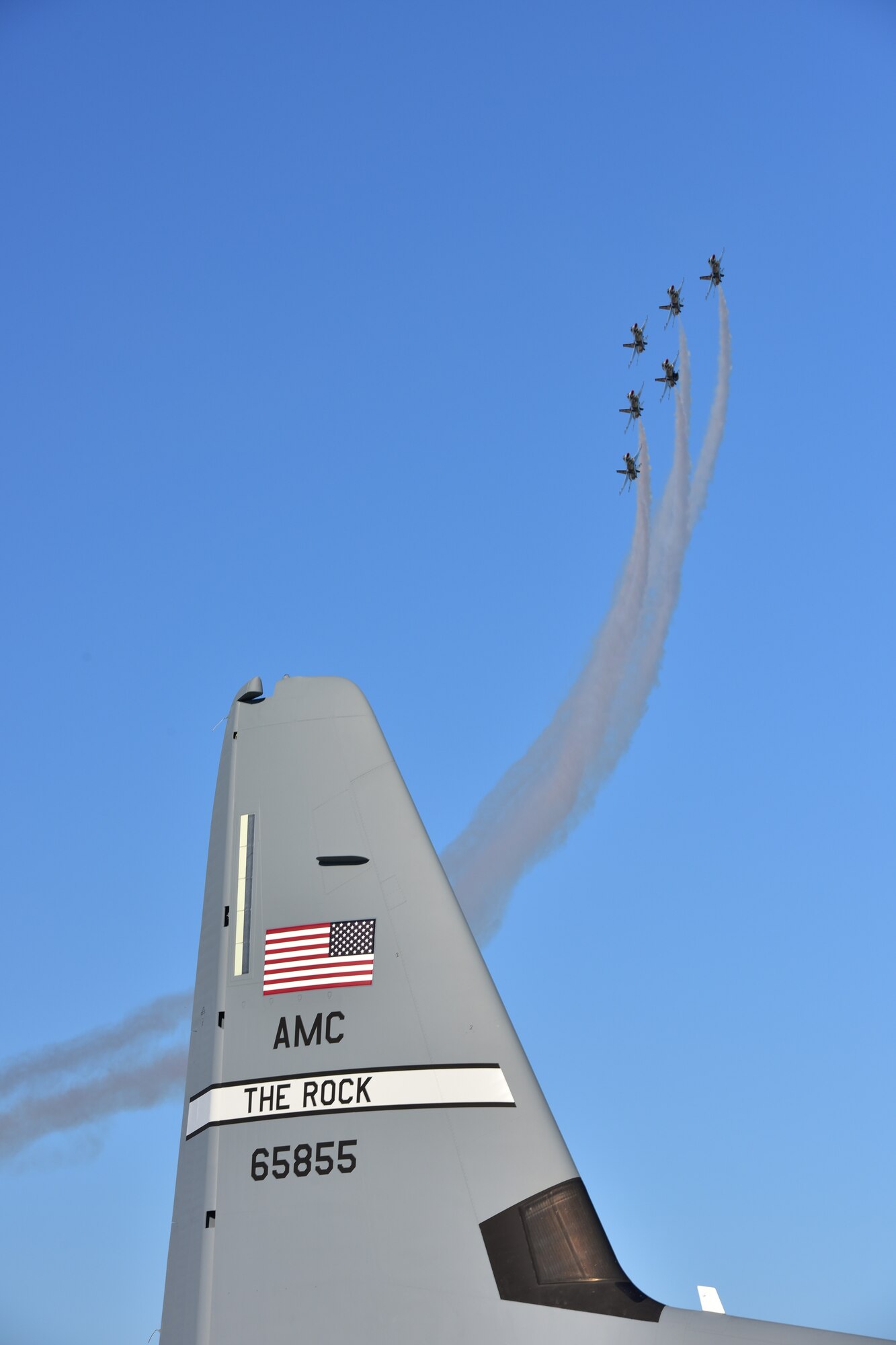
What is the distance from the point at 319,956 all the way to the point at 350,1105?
109cm

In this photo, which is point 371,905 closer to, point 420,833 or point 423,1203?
point 420,833

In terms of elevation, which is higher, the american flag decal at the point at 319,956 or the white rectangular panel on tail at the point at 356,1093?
the american flag decal at the point at 319,956

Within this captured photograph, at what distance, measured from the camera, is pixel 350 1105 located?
28.9 feet

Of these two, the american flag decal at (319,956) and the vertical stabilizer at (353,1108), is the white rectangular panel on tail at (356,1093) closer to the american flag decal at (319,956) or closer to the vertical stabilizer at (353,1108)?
the vertical stabilizer at (353,1108)

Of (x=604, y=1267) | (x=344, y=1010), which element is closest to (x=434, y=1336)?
(x=604, y=1267)

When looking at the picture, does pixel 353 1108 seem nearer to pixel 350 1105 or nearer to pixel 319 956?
pixel 350 1105

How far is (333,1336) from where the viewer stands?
7953mm

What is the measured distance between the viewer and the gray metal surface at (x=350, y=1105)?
8086mm

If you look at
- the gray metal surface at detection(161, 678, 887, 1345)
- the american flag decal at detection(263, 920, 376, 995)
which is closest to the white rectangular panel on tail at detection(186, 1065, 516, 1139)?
the gray metal surface at detection(161, 678, 887, 1345)

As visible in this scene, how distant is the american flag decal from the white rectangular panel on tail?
0.65 metres

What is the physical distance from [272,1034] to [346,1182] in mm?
1156

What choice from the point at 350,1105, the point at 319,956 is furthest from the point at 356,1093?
the point at 319,956

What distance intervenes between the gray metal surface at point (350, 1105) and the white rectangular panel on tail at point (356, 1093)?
1 centimetres

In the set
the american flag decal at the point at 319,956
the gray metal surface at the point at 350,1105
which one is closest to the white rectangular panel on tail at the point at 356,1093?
the gray metal surface at the point at 350,1105
